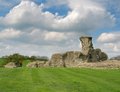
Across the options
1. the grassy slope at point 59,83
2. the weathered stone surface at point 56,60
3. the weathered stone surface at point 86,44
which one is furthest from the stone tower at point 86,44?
the grassy slope at point 59,83

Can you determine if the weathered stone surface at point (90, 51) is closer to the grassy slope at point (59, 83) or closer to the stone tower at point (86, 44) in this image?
the stone tower at point (86, 44)

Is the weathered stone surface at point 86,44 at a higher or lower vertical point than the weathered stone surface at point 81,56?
higher

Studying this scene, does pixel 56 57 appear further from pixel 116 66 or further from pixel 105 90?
pixel 105 90

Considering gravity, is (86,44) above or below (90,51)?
above

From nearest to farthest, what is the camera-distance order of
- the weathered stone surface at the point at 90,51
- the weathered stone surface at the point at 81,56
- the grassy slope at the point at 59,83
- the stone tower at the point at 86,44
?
the grassy slope at the point at 59,83 < the weathered stone surface at the point at 81,56 < the weathered stone surface at the point at 90,51 < the stone tower at the point at 86,44

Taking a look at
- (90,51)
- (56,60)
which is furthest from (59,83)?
(56,60)

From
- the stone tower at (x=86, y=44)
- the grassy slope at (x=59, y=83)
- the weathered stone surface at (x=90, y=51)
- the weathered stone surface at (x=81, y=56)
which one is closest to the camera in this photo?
the grassy slope at (x=59, y=83)

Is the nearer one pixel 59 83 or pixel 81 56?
pixel 59 83

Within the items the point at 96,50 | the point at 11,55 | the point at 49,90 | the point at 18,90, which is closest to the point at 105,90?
the point at 49,90

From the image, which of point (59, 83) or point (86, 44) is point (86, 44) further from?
point (59, 83)

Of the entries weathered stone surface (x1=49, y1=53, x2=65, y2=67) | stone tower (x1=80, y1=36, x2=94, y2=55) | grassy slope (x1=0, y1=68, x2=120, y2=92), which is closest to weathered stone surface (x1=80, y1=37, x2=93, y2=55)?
stone tower (x1=80, y1=36, x2=94, y2=55)

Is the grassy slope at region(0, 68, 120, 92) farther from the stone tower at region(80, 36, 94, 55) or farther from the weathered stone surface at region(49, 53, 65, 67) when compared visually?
the stone tower at region(80, 36, 94, 55)

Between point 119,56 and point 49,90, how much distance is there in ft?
170

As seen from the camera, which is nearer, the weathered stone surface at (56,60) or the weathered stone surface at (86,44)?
the weathered stone surface at (56,60)
